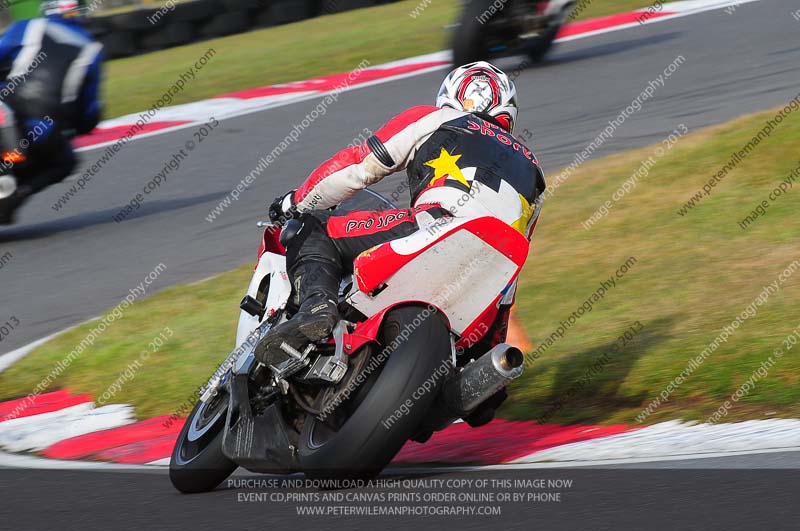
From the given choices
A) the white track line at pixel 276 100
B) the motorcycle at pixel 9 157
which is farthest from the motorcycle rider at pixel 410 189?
the white track line at pixel 276 100

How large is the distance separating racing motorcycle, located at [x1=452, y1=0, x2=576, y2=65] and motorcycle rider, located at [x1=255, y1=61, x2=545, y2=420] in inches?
319

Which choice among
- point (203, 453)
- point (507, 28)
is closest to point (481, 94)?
point (203, 453)

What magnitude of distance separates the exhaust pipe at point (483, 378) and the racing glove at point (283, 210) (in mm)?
1058

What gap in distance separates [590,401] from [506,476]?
1.57 metres

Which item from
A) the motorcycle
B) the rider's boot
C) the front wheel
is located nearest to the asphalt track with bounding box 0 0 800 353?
the motorcycle

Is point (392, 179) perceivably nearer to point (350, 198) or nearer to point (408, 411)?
point (350, 198)

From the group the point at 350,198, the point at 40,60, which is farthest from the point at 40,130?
the point at 350,198

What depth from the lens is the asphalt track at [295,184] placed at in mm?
3518

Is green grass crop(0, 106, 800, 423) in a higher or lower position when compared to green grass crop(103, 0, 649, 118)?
higher

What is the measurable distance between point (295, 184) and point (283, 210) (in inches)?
229

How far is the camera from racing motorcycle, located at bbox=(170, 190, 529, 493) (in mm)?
3844

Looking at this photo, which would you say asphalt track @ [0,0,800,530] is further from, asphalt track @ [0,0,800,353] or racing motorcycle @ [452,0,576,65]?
racing motorcycle @ [452,0,576,65]

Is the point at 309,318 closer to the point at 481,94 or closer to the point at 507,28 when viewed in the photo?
the point at 481,94

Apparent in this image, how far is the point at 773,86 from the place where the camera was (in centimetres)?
1134
